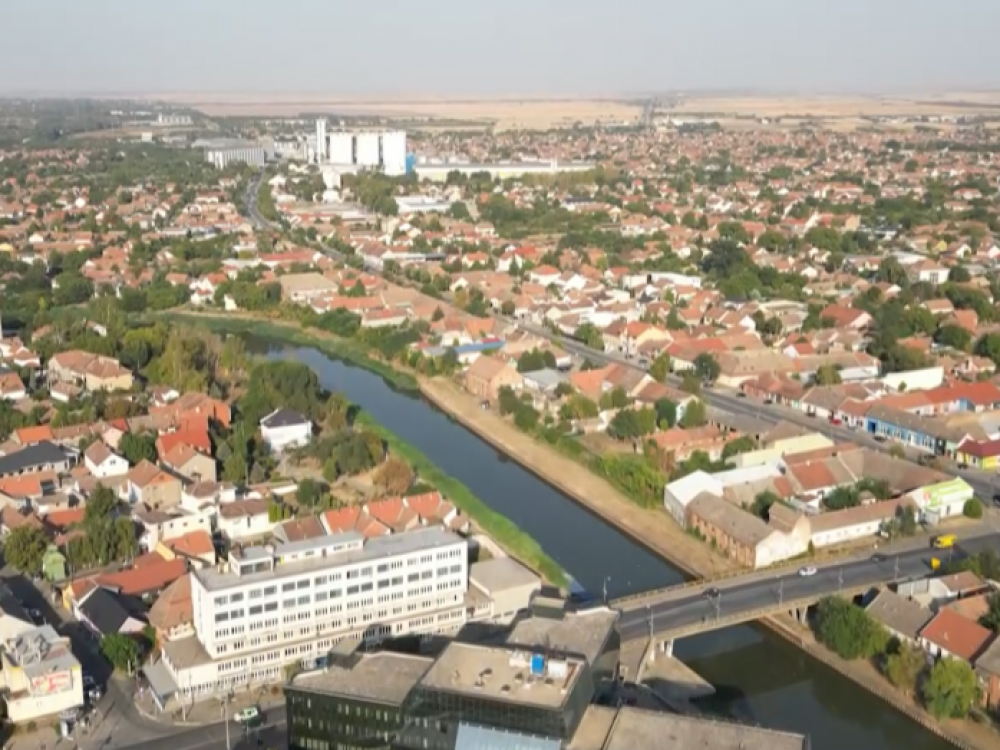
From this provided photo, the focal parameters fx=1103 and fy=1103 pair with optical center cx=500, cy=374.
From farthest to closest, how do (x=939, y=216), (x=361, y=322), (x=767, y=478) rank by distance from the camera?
1. (x=939, y=216)
2. (x=361, y=322)
3. (x=767, y=478)

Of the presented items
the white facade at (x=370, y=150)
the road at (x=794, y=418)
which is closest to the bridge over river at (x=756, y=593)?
the road at (x=794, y=418)

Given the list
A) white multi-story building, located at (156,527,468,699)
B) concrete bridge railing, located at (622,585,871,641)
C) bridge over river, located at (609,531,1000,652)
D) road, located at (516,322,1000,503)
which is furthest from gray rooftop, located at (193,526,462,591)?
road, located at (516,322,1000,503)

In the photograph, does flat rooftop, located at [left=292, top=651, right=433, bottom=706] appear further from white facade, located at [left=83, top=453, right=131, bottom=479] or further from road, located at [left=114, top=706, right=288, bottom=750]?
white facade, located at [left=83, top=453, right=131, bottom=479]

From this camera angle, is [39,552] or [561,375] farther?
[561,375]

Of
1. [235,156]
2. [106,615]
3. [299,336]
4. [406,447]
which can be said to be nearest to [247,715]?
[106,615]

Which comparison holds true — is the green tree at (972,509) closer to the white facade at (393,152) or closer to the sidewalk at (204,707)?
the sidewalk at (204,707)

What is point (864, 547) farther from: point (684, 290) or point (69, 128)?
point (69, 128)

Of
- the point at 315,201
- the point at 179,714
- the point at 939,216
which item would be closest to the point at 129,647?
the point at 179,714
